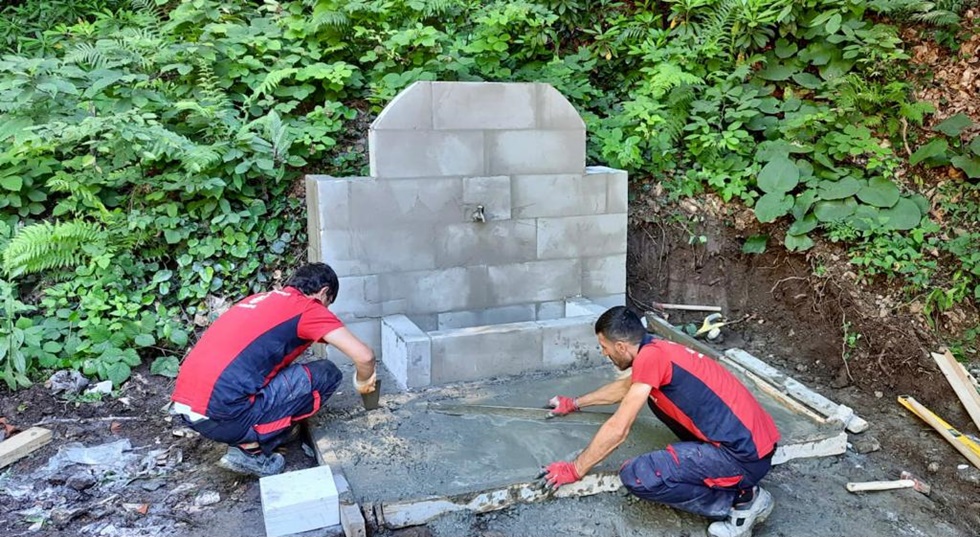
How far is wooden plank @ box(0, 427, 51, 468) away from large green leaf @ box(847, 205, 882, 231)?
5957 mm

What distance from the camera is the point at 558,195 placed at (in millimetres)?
5332

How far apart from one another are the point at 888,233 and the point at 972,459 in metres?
Answer: 1.95

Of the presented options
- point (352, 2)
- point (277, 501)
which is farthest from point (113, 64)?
point (277, 501)

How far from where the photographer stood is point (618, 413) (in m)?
3.02

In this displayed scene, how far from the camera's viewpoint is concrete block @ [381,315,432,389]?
14.4 feet

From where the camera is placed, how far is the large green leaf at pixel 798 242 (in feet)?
17.9

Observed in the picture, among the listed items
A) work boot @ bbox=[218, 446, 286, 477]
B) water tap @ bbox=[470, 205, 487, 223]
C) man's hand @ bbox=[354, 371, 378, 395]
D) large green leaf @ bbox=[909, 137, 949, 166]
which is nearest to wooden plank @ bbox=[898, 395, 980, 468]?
large green leaf @ bbox=[909, 137, 949, 166]

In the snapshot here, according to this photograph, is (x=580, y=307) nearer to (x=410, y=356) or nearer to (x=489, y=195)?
(x=489, y=195)

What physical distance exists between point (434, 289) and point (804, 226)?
123 inches

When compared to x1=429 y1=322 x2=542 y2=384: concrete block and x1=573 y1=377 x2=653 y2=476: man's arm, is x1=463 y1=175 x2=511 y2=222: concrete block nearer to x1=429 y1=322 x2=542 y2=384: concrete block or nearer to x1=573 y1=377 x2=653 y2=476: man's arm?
x1=429 y1=322 x2=542 y2=384: concrete block

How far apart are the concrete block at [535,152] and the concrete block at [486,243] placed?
434 millimetres

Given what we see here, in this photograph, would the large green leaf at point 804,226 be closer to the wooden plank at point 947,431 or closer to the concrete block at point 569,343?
the wooden plank at point 947,431

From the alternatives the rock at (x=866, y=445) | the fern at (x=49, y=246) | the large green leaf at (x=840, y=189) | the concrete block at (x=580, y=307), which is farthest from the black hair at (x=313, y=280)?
the large green leaf at (x=840, y=189)

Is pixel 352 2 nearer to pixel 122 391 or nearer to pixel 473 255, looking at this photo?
pixel 473 255
